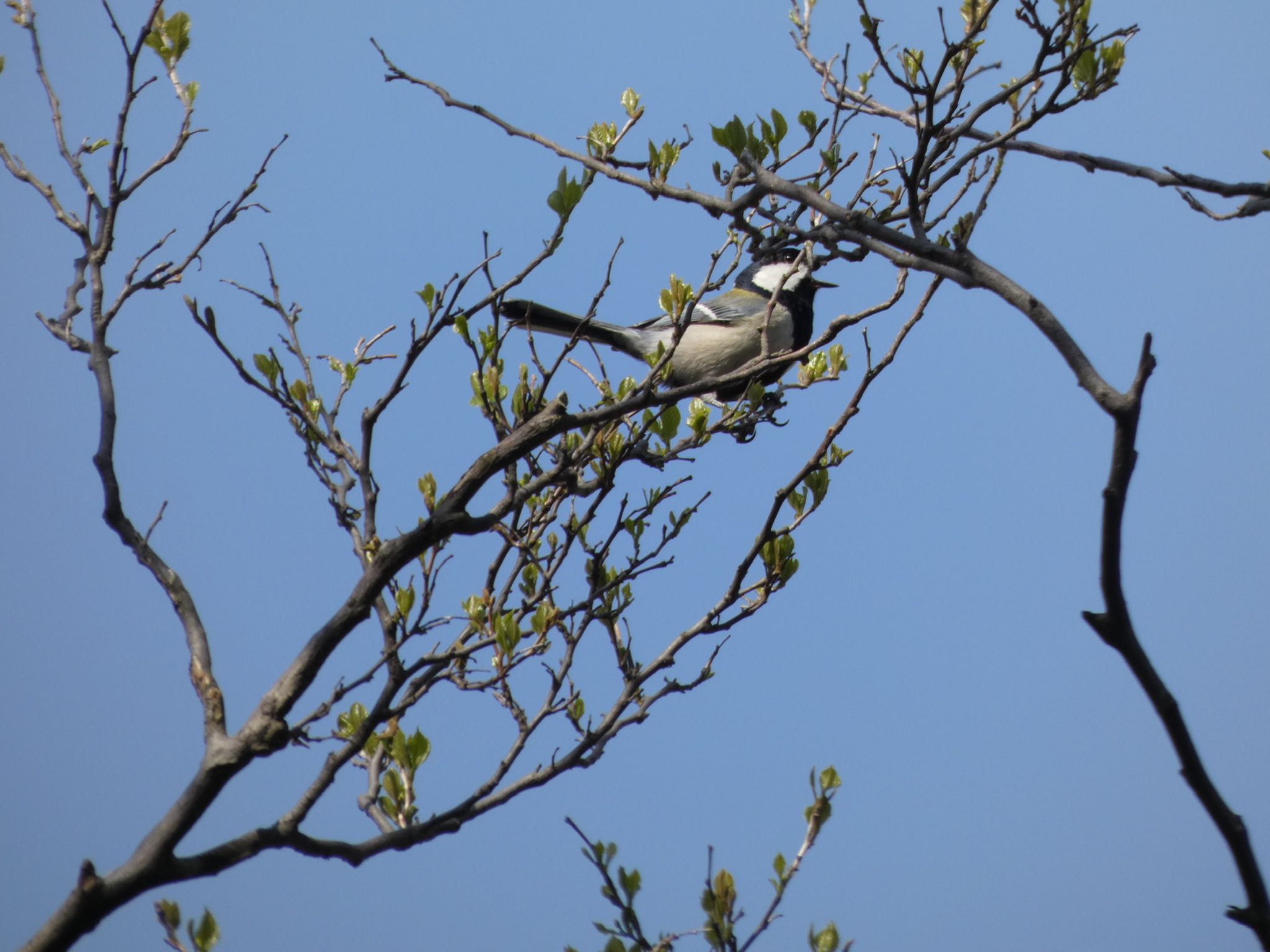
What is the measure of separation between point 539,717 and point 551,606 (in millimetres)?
435

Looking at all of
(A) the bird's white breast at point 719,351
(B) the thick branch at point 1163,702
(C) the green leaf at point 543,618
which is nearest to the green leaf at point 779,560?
(C) the green leaf at point 543,618

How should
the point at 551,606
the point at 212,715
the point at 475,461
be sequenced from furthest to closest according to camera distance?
the point at 551,606, the point at 475,461, the point at 212,715

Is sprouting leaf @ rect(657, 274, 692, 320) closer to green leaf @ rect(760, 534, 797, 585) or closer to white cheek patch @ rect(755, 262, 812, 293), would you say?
green leaf @ rect(760, 534, 797, 585)

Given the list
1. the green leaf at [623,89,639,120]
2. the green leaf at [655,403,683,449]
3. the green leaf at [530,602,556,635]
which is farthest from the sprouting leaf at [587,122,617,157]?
the green leaf at [530,602,556,635]

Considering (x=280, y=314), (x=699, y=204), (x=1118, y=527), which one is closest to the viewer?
(x=1118, y=527)

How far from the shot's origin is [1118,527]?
3.57 ft

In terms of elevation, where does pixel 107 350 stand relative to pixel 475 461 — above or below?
above

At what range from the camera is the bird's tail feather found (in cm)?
508

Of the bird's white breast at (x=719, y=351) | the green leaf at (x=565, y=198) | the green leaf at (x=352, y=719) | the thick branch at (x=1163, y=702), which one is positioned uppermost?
the bird's white breast at (x=719, y=351)

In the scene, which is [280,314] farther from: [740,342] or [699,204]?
[740,342]

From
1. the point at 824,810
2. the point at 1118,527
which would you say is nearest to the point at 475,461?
the point at 824,810

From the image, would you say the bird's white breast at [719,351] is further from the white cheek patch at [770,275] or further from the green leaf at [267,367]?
the green leaf at [267,367]

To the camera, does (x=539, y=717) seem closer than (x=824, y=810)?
Yes

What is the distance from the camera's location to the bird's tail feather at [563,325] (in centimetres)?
508
